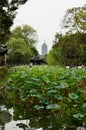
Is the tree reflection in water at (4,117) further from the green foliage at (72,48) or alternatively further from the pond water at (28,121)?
the green foliage at (72,48)

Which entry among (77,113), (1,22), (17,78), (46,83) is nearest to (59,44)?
(1,22)

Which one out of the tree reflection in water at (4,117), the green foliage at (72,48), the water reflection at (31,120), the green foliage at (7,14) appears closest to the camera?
the water reflection at (31,120)

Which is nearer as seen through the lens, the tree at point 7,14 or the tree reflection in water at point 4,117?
the tree reflection in water at point 4,117

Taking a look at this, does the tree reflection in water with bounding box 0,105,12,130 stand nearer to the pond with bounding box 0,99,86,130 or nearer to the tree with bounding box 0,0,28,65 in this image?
the pond with bounding box 0,99,86,130

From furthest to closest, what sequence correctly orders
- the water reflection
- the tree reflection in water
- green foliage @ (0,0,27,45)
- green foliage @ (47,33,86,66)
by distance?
green foliage @ (47,33,86,66)
green foliage @ (0,0,27,45)
the tree reflection in water
the water reflection

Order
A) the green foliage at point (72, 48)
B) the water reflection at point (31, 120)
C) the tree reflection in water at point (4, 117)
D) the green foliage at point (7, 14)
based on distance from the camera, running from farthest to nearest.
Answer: the green foliage at point (72, 48), the green foliage at point (7, 14), the tree reflection in water at point (4, 117), the water reflection at point (31, 120)

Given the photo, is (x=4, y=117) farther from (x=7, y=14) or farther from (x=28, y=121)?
(x=7, y=14)

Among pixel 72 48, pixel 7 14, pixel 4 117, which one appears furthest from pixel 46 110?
pixel 72 48

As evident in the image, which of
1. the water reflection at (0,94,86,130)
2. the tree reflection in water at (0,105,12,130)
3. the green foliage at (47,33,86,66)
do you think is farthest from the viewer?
the green foliage at (47,33,86,66)

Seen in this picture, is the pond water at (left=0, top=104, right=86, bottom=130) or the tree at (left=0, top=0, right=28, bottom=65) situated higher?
the tree at (left=0, top=0, right=28, bottom=65)

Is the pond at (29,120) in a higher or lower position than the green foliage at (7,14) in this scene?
lower

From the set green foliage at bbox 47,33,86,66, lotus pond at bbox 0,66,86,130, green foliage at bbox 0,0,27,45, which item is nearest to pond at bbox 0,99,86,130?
lotus pond at bbox 0,66,86,130

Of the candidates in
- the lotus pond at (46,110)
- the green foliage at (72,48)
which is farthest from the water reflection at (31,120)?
the green foliage at (72,48)

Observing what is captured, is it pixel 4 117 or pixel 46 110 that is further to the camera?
pixel 46 110
